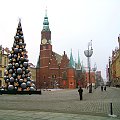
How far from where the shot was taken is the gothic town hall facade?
110 meters

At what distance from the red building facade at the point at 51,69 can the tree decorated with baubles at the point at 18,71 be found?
6426 cm

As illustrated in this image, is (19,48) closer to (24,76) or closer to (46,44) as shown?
(24,76)

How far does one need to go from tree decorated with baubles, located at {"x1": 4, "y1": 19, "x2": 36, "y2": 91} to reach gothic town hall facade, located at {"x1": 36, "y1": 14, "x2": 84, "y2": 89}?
211 feet

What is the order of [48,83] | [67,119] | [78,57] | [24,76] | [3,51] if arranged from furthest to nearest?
[78,57] < [48,83] < [3,51] < [24,76] < [67,119]

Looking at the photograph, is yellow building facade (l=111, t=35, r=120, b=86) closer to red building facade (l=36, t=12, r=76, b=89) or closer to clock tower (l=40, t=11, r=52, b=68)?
red building facade (l=36, t=12, r=76, b=89)

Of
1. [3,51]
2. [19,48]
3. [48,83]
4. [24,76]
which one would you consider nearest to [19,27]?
[19,48]

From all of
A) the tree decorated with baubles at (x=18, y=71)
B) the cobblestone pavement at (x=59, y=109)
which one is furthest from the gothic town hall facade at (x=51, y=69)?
the cobblestone pavement at (x=59, y=109)

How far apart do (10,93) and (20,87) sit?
1.97 m

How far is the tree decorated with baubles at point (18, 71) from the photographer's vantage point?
144ft

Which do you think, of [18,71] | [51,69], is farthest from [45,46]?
[18,71]

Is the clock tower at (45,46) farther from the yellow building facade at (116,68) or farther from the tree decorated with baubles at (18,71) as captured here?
the tree decorated with baubles at (18,71)

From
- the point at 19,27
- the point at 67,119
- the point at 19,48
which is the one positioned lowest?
the point at 67,119

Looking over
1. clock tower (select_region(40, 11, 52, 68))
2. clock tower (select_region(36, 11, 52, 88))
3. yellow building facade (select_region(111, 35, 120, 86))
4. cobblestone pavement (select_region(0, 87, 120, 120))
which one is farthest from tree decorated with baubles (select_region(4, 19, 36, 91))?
yellow building facade (select_region(111, 35, 120, 86))

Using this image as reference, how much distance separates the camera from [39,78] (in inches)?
4434
